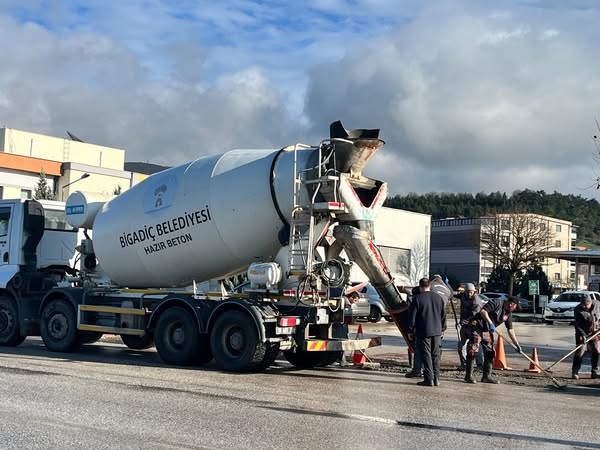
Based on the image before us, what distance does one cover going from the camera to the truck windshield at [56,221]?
16766 millimetres

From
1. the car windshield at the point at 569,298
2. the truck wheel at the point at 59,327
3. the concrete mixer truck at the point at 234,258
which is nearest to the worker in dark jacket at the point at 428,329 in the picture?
the concrete mixer truck at the point at 234,258

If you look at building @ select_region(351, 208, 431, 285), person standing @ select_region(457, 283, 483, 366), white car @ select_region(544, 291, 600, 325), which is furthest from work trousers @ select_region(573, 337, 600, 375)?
building @ select_region(351, 208, 431, 285)

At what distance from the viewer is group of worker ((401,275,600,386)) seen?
1234 centimetres

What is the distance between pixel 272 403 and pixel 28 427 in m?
3.01

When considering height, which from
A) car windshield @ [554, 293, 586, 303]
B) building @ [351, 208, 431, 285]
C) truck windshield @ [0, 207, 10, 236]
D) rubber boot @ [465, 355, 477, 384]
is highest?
building @ [351, 208, 431, 285]

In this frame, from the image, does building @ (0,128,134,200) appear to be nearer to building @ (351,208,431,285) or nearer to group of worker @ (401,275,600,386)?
building @ (351,208,431,285)

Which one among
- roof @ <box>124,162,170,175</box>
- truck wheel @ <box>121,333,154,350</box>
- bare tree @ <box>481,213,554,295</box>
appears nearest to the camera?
truck wheel @ <box>121,333,154,350</box>

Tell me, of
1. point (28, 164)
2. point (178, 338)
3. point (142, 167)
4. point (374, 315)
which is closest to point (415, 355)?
point (178, 338)

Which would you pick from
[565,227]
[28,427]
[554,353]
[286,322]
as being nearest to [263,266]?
[286,322]

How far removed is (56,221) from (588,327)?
427 inches

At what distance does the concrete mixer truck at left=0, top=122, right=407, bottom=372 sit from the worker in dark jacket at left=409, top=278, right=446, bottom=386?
→ 1136mm

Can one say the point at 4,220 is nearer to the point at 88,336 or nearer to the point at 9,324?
the point at 9,324

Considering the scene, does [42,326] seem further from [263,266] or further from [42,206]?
Answer: [263,266]

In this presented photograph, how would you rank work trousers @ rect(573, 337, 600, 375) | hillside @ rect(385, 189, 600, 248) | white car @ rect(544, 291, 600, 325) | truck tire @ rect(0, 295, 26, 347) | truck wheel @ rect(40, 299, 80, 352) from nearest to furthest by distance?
work trousers @ rect(573, 337, 600, 375) → truck wheel @ rect(40, 299, 80, 352) → truck tire @ rect(0, 295, 26, 347) → white car @ rect(544, 291, 600, 325) → hillside @ rect(385, 189, 600, 248)
